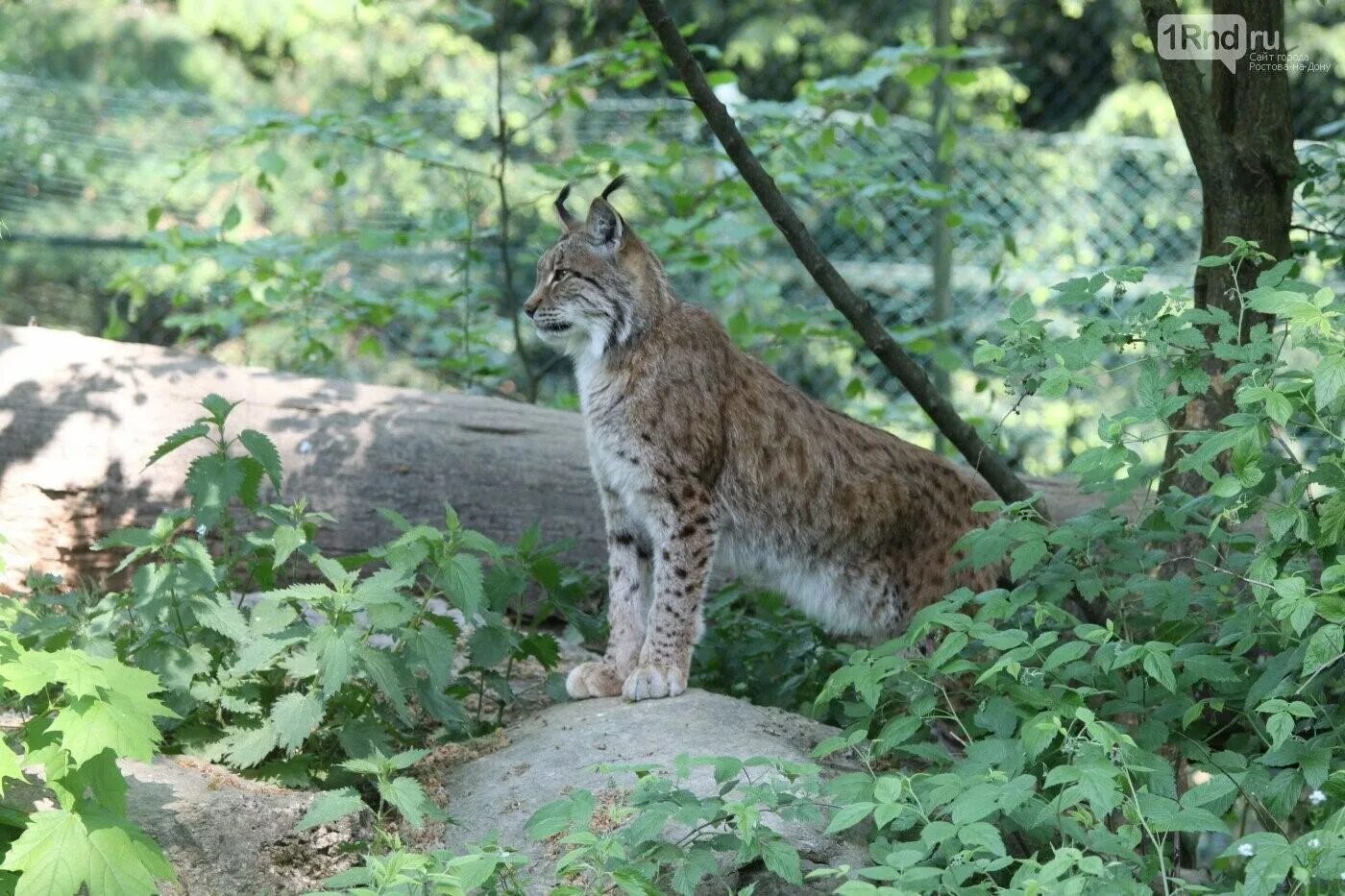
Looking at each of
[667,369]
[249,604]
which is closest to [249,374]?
[249,604]

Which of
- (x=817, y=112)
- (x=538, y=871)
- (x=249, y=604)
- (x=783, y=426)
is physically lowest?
(x=538, y=871)

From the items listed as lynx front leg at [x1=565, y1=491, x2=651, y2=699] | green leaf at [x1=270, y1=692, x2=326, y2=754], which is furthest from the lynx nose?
green leaf at [x1=270, y1=692, x2=326, y2=754]

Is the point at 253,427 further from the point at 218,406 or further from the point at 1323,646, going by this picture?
the point at 1323,646

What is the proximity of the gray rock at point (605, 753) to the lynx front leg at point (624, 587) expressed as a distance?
0.26 m

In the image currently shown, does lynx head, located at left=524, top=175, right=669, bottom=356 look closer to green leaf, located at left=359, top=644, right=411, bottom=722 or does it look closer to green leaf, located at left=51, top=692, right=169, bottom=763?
green leaf, located at left=359, top=644, right=411, bottom=722

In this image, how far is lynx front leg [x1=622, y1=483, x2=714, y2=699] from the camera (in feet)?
14.4

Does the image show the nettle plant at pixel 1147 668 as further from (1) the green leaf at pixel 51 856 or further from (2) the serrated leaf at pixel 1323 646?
(1) the green leaf at pixel 51 856

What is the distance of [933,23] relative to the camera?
789 centimetres

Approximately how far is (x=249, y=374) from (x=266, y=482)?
44cm

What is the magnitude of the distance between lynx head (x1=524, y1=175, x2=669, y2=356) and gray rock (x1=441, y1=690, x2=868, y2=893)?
1149mm

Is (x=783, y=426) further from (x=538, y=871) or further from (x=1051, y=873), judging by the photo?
(x=1051, y=873)

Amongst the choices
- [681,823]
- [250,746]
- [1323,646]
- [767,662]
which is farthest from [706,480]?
[1323,646]

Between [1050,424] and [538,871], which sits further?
[1050,424]

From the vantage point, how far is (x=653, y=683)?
4281 millimetres
